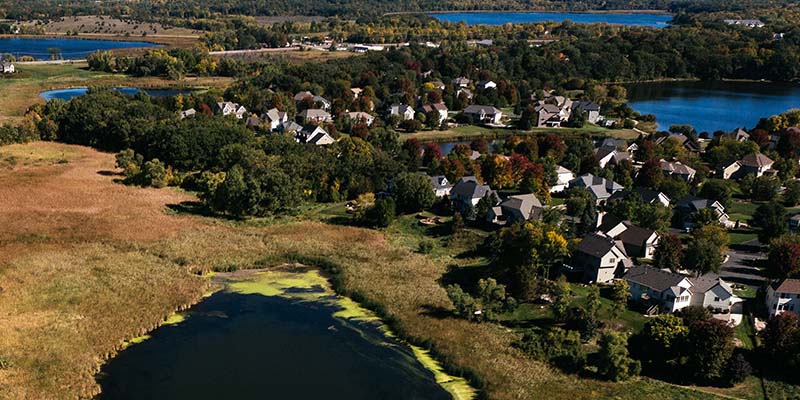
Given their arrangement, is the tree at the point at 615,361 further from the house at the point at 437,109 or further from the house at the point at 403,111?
the house at the point at 403,111

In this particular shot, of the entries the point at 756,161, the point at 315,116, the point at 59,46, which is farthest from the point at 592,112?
the point at 59,46

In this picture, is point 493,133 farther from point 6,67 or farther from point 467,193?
point 6,67

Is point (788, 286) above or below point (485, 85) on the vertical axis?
below

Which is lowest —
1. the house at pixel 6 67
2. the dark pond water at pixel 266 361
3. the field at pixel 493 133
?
the dark pond water at pixel 266 361

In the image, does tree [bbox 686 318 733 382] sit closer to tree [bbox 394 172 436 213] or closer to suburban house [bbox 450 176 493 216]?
suburban house [bbox 450 176 493 216]

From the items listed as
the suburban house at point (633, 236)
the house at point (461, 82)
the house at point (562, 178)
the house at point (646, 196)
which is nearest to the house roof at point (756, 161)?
the house at point (646, 196)

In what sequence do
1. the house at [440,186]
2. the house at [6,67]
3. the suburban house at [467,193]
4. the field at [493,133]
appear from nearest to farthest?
the suburban house at [467,193], the house at [440,186], the field at [493,133], the house at [6,67]
